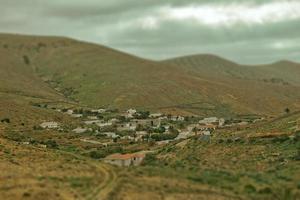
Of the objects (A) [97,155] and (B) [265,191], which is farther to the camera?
(A) [97,155]

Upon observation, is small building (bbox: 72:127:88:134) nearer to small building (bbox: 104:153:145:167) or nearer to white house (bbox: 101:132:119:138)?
white house (bbox: 101:132:119:138)

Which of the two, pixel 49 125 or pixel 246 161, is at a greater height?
pixel 246 161

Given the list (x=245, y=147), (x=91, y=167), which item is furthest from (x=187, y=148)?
(x=91, y=167)

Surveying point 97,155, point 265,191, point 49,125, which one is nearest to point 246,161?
point 265,191

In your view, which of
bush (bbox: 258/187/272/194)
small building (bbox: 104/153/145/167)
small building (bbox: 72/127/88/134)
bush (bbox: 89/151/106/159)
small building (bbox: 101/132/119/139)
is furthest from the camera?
small building (bbox: 72/127/88/134)

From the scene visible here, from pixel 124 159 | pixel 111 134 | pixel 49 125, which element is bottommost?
pixel 111 134

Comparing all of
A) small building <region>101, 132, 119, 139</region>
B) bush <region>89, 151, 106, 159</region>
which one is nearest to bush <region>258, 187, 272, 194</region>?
bush <region>89, 151, 106, 159</region>

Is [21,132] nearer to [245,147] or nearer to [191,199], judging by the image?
[245,147]

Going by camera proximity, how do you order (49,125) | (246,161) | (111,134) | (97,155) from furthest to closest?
(49,125), (111,134), (97,155), (246,161)

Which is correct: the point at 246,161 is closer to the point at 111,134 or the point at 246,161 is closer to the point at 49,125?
the point at 111,134

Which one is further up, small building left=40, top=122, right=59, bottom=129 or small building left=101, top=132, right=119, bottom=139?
small building left=40, top=122, right=59, bottom=129

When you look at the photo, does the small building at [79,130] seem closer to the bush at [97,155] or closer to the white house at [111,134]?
the white house at [111,134]

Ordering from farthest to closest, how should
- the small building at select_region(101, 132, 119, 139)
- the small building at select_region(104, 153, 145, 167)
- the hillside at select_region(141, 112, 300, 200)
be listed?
the small building at select_region(101, 132, 119, 139)
the small building at select_region(104, 153, 145, 167)
the hillside at select_region(141, 112, 300, 200)
